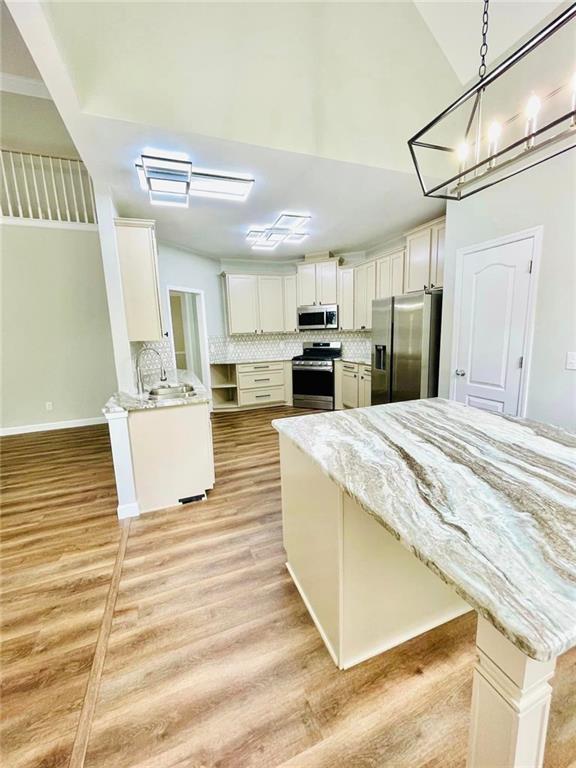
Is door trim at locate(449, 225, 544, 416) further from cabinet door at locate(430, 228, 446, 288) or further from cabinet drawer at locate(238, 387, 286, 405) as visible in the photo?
cabinet drawer at locate(238, 387, 286, 405)

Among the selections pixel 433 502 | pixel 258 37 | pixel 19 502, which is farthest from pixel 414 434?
pixel 19 502

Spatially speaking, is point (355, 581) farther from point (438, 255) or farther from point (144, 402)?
point (438, 255)

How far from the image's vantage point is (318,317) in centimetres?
530

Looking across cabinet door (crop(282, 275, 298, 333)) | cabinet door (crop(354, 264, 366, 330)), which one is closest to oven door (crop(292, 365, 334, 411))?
cabinet door (crop(282, 275, 298, 333))

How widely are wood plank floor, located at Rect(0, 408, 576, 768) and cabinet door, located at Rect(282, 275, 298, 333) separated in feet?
13.0

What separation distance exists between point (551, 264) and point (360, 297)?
2.78 metres

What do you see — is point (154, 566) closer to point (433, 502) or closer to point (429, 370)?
point (433, 502)

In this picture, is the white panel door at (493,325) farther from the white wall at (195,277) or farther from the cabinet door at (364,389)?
the white wall at (195,277)

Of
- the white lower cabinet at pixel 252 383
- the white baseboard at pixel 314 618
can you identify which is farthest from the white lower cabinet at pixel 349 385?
the white baseboard at pixel 314 618

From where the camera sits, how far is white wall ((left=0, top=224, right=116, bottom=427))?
4.27 metres

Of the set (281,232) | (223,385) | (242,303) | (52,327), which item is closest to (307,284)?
(242,303)

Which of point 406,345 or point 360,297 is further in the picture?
point 360,297

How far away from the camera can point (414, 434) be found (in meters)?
1.39

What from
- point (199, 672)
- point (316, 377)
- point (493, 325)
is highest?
point (493, 325)
